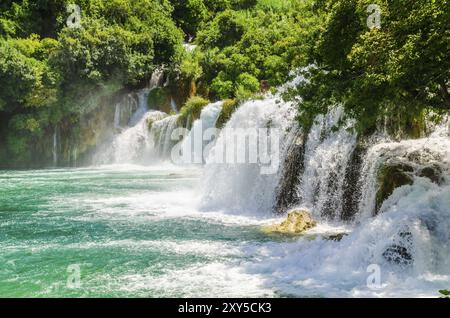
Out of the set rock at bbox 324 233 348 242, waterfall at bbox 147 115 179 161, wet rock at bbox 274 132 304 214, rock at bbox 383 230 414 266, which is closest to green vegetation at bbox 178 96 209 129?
waterfall at bbox 147 115 179 161

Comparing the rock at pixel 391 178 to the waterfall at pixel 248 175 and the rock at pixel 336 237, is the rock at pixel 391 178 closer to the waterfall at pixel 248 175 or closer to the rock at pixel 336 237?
the rock at pixel 336 237

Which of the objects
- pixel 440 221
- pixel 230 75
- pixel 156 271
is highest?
pixel 230 75

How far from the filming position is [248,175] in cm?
1712

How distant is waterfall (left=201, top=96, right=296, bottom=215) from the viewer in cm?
1616

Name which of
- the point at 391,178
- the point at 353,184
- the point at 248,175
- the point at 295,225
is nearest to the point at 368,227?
the point at 391,178

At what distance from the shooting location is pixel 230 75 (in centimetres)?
3497

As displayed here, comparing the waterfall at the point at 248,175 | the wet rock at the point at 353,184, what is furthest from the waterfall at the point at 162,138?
the wet rock at the point at 353,184

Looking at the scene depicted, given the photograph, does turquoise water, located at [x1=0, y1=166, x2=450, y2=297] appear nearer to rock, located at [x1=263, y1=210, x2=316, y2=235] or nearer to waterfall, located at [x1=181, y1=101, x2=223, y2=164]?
rock, located at [x1=263, y1=210, x2=316, y2=235]

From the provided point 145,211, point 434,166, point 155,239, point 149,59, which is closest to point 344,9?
point 434,166

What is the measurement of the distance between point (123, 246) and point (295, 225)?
14.3 ft

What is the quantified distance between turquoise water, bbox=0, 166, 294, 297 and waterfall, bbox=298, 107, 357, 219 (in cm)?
191

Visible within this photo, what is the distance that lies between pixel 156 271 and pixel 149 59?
31.4m

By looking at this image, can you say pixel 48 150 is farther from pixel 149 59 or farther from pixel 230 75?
pixel 230 75

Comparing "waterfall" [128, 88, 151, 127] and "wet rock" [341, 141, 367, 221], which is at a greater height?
"waterfall" [128, 88, 151, 127]
